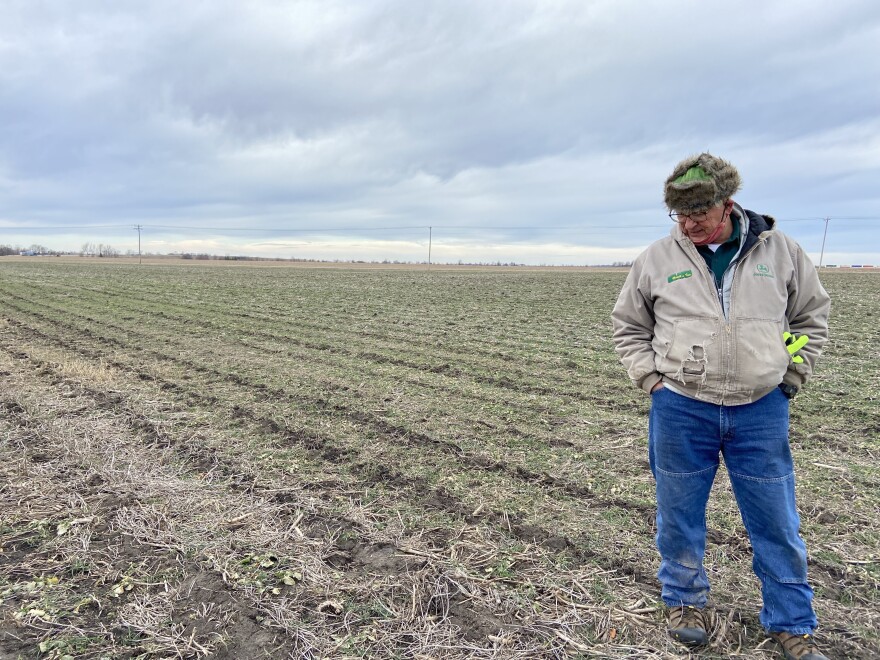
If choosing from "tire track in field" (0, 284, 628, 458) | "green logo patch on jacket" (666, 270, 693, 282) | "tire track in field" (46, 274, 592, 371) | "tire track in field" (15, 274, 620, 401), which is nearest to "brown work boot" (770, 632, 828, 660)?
"green logo patch on jacket" (666, 270, 693, 282)

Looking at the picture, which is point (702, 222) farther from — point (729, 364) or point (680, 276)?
point (729, 364)

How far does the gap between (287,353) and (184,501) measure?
5412 mm

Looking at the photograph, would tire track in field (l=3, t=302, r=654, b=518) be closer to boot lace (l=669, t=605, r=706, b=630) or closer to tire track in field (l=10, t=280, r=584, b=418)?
tire track in field (l=10, t=280, r=584, b=418)

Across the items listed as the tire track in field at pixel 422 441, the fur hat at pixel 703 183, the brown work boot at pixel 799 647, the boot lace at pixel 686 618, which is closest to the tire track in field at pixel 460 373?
the tire track in field at pixel 422 441

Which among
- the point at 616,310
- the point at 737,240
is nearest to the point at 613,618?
the point at 616,310

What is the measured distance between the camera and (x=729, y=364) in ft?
7.25

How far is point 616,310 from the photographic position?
2.56 meters

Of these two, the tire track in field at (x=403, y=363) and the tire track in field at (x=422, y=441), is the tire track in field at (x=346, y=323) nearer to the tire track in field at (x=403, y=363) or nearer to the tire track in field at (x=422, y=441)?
the tire track in field at (x=403, y=363)

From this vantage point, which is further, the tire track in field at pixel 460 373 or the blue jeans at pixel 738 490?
the tire track in field at pixel 460 373

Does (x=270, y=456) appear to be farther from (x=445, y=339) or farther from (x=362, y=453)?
(x=445, y=339)

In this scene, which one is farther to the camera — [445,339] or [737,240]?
[445,339]

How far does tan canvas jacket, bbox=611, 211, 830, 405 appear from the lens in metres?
2.21

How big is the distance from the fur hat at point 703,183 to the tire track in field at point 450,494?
6.70 feet

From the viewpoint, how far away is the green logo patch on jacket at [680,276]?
2.31m
